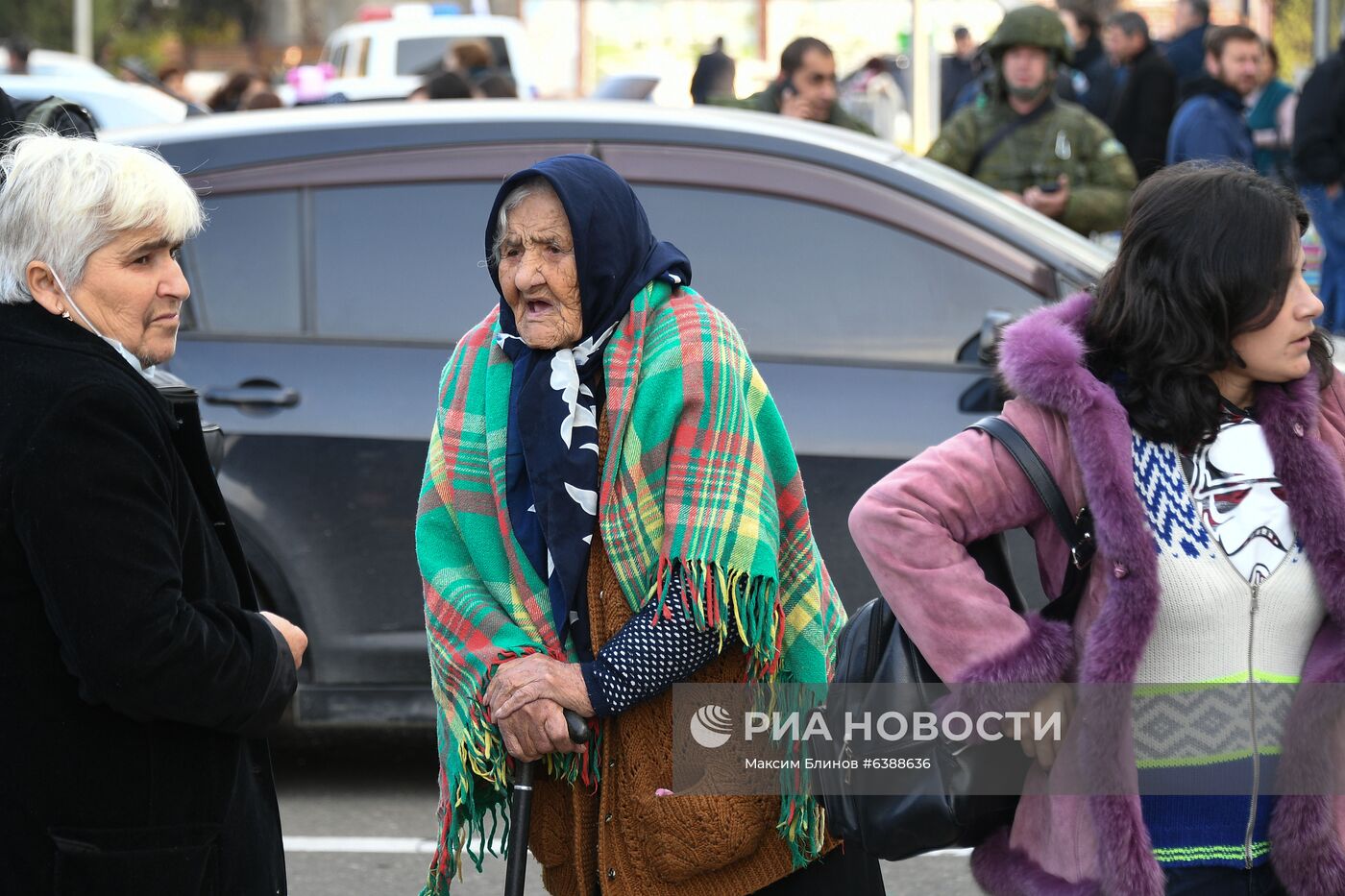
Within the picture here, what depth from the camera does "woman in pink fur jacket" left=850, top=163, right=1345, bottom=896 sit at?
2.43 m

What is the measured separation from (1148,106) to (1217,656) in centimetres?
950

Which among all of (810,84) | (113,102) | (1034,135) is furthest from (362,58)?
(1034,135)

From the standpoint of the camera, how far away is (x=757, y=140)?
5.07m

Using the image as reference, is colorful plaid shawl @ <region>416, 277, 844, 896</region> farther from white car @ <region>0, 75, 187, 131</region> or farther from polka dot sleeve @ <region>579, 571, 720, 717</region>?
white car @ <region>0, 75, 187, 131</region>

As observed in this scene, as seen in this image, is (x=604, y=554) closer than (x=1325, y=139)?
Yes

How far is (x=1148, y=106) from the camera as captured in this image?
11328 mm

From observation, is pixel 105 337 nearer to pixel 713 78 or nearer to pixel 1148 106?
pixel 713 78

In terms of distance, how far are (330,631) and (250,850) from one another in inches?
92.4

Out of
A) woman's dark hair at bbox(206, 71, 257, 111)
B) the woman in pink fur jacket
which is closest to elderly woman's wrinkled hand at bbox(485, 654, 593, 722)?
the woman in pink fur jacket

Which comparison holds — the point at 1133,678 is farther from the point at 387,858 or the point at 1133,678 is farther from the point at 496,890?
the point at 387,858

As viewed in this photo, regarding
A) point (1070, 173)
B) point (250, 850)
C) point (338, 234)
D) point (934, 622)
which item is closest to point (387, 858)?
point (338, 234)

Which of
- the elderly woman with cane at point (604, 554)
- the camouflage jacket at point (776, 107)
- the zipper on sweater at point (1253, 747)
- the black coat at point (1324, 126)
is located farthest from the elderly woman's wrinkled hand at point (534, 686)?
the black coat at point (1324, 126)

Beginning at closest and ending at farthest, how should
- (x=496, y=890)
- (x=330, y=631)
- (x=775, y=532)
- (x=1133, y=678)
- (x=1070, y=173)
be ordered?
(x=1133, y=678)
(x=775, y=532)
(x=496, y=890)
(x=330, y=631)
(x=1070, y=173)

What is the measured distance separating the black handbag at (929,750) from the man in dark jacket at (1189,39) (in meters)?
11.2
